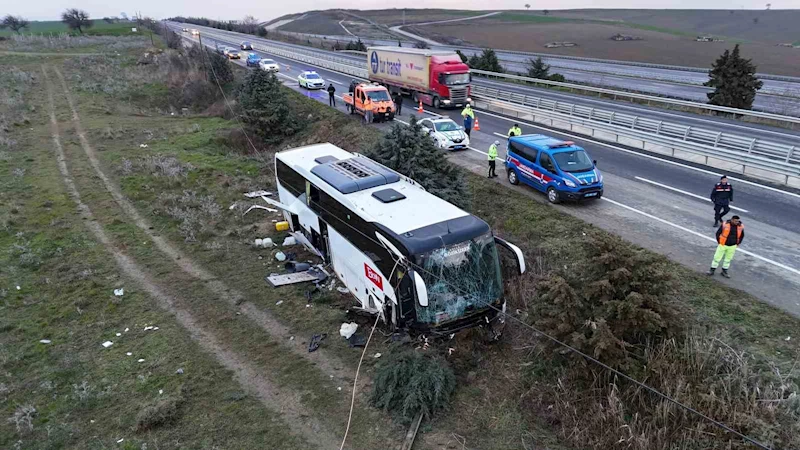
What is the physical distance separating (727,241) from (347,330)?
9.10 meters

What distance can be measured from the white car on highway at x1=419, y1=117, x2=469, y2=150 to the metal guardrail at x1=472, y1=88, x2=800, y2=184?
25.1ft

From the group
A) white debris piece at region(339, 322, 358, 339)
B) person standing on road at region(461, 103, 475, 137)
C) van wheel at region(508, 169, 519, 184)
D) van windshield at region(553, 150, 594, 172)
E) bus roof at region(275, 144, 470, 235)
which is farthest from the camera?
person standing on road at region(461, 103, 475, 137)

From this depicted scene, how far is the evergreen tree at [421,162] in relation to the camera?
1584 centimetres

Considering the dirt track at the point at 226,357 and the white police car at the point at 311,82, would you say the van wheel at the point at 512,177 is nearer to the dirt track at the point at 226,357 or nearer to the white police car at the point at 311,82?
the dirt track at the point at 226,357

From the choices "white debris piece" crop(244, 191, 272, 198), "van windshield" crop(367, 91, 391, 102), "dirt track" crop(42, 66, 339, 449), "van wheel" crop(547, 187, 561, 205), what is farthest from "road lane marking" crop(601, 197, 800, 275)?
"van windshield" crop(367, 91, 391, 102)

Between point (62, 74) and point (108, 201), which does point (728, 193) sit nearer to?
point (108, 201)

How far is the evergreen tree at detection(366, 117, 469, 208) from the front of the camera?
52.0 feet

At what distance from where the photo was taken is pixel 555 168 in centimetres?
1677

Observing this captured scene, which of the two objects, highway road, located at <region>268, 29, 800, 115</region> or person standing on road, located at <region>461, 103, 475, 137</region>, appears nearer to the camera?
person standing on road, located at <region>461, 103, 475, 137</region>

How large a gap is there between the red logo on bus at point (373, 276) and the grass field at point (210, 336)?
4.89ft

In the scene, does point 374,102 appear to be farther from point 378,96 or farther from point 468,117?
point 468,117

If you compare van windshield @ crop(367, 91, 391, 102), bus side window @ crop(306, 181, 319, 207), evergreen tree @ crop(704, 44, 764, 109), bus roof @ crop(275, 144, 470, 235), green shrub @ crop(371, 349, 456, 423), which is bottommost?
green shrub @ crop(371, 349, 456, 423)

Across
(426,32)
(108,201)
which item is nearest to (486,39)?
(426,32)

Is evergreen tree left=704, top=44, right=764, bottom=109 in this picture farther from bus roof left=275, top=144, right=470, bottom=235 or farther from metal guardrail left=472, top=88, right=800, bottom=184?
bus roof left=275, top=144, right=470, bottom=235
